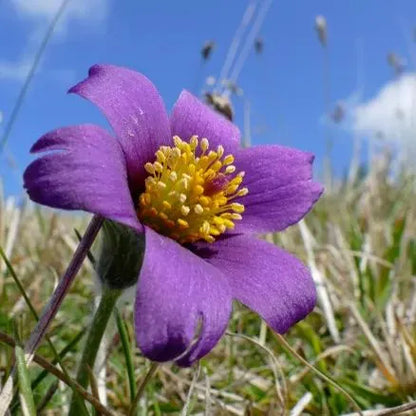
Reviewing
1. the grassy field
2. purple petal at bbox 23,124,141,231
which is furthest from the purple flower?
the grassy field

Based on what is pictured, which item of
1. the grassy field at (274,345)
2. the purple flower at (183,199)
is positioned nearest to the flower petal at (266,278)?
the purple flower at (183,199)

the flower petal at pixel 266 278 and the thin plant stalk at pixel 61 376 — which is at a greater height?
the flower petal at pixel 266 278

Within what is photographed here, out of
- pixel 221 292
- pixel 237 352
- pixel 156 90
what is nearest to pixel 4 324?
pixel 237 352

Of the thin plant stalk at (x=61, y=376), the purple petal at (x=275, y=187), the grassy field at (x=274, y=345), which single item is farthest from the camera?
the grassy field at (x=274, y=345)

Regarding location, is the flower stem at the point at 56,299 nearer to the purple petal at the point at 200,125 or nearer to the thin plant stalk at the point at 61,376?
the thin plant stalk at the point at 61,376

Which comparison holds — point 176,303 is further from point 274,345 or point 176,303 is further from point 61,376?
point 274,345

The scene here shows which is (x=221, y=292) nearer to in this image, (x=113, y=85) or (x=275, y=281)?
(x=275, y=281)

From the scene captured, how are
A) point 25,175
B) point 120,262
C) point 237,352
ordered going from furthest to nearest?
point 237,352 < point 120,262 < point 25,175
